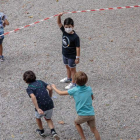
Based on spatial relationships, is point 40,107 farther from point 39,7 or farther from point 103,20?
point 39,7

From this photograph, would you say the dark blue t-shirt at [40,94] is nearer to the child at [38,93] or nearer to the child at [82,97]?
the child at [38,93]

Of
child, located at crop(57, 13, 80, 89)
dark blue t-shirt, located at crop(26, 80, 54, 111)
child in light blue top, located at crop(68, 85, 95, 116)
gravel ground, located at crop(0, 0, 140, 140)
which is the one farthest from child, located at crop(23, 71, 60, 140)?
child, located at crop(57, 13, 80, 89)

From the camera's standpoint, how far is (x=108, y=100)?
6.13 meters

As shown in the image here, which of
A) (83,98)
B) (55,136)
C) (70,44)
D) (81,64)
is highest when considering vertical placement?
(70,44)

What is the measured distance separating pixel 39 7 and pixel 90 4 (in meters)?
2.11

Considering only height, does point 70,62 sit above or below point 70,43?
below

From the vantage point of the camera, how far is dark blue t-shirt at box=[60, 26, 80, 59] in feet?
19.7

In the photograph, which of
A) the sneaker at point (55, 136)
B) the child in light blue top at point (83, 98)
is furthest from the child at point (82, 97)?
the sneaker at point (55, 136)

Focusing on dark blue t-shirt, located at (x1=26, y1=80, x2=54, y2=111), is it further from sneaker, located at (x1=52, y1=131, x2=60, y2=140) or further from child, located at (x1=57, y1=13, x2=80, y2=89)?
child, located at (x1=57, y1=13, x2=80, y2=89)

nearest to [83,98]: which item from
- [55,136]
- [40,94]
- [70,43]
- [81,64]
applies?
[40,94]

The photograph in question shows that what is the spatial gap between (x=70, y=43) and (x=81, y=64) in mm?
1663

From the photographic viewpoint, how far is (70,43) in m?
6.07

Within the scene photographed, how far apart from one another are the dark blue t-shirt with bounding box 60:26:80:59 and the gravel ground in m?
0.93

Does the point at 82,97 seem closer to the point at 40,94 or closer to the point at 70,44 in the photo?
the point at 40,94
